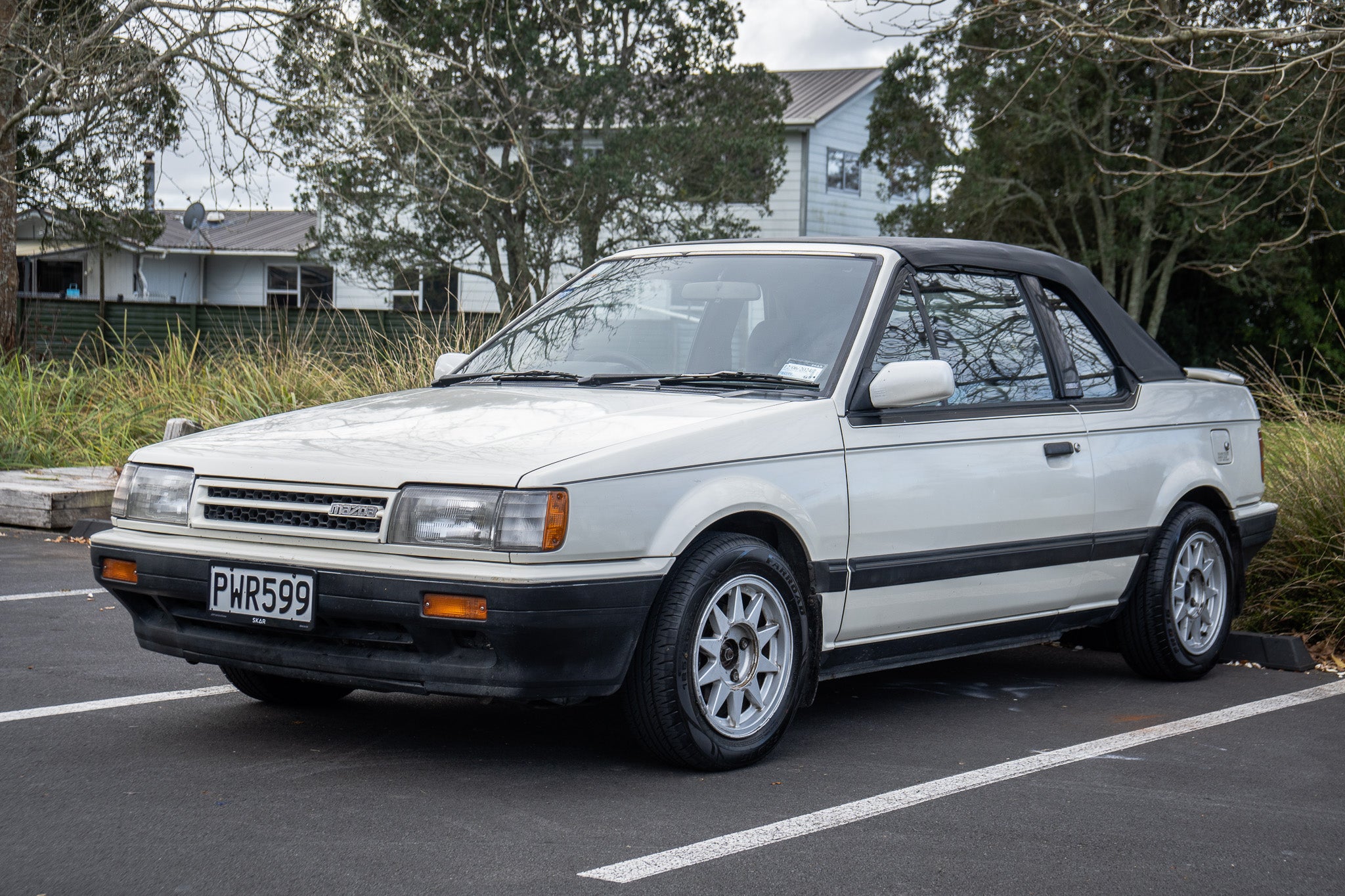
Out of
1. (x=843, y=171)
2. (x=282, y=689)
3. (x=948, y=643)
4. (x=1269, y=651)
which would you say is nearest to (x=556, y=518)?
(x=282, y=689)

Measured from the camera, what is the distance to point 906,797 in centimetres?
434

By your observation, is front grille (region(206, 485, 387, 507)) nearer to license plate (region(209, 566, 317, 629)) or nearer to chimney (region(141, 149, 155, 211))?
license plate (region(209, 566, 317, 629))

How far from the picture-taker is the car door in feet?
16.3

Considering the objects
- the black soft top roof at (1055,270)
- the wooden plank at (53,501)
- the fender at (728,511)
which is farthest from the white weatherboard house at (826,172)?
the fender at (728,511)

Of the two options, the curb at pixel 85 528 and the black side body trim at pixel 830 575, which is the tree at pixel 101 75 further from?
the black side body trim at pixel 830 575

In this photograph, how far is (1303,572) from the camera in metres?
7.25

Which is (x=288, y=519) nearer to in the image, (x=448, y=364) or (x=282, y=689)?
(x=282, y=689)

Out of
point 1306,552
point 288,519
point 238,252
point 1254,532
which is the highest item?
point 238,252

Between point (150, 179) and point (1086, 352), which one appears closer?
point (1086, 352)

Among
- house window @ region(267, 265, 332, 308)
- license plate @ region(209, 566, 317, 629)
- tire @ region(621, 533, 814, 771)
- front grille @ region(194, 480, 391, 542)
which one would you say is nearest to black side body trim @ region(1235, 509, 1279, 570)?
tire @ region(621, 533, 814, 771)

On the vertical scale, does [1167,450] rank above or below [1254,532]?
above

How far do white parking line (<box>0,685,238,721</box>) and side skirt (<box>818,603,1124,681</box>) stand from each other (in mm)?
2236

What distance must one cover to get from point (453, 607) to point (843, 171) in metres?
32.9

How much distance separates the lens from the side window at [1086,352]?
6.02 meters
